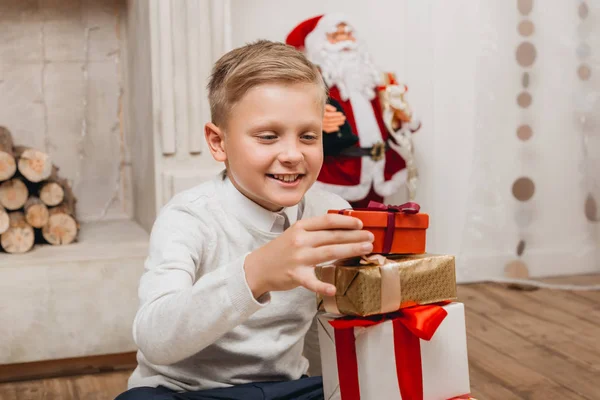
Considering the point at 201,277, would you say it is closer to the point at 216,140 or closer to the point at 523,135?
the point at 216,140

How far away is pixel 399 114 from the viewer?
2652 mm

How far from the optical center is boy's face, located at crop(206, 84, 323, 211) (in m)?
1.03

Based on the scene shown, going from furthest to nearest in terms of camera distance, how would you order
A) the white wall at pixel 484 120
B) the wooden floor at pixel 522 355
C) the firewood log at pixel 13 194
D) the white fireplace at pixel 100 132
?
the white wall at pixel 484 120 < the firewood log at pixel 13 194 < the white fireplace at pixel 100 132 < the wooden floor at pixel 522 355

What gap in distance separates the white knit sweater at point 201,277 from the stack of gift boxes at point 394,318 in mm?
135

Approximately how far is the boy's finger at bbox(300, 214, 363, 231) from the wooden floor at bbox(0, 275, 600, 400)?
111 cm

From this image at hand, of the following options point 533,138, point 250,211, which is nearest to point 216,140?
point 250,211

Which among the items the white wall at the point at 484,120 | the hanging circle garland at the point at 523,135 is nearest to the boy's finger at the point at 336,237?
the white wall at the point at 484,120

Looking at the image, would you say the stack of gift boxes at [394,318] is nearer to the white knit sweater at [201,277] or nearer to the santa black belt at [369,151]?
the white knit sweater at [201,277]

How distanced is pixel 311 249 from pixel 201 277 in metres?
0.22

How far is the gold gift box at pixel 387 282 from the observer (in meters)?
0.89

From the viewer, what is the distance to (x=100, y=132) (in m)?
2.68

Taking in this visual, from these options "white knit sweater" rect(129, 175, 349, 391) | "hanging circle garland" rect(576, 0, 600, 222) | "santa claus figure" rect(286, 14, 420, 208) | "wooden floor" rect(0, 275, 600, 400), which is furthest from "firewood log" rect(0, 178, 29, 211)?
"hanging circle garland" rect(576, 0, 600, 222)

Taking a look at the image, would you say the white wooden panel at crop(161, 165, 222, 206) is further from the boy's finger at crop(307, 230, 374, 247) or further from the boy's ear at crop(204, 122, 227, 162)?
the boy's finger at crop(307, 230, 374, 247)

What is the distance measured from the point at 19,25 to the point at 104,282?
100cm
